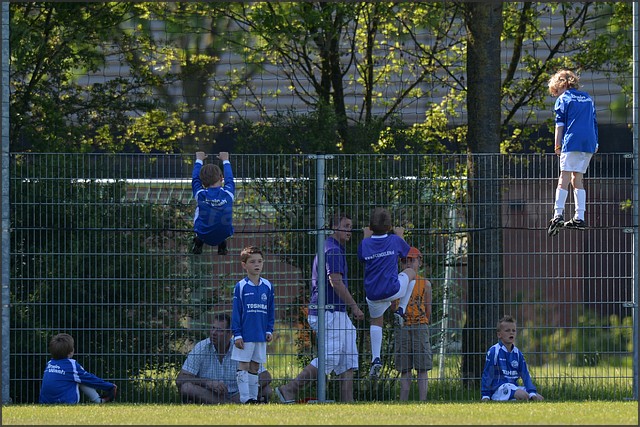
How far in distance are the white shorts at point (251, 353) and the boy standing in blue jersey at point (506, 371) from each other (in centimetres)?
238

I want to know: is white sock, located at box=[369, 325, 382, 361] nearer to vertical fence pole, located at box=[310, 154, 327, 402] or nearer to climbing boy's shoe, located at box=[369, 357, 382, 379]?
Answer: climbing boy's shoe, located at box=[369, 357, 382, 379]

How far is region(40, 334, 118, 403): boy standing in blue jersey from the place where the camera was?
12508 mm

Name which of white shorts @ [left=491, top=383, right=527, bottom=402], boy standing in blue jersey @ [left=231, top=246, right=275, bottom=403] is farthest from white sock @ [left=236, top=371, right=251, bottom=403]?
white shorts @ [left=491, top=383, right=527, bottom=402]

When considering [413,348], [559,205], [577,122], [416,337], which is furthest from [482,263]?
[577,122]

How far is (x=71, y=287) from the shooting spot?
12984 mm

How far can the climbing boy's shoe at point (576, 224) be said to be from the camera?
1234 cm

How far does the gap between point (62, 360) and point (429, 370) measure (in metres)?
4.02

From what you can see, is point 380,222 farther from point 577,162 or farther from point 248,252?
point 577,162

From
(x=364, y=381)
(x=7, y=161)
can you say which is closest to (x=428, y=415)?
(x=364, y=381)

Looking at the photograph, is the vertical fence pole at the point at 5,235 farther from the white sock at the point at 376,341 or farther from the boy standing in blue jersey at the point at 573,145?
the boy standing in blue jersey at the point at 573,145

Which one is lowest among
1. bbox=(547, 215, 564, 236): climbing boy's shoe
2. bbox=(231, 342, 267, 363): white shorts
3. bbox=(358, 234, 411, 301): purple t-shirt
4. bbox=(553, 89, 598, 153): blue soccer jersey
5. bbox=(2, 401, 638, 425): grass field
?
bbox=(2, 401, 638, 425): grass field

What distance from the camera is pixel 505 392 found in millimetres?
12508

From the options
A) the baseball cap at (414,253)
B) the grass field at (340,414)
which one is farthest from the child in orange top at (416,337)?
the grass field at (340,414)

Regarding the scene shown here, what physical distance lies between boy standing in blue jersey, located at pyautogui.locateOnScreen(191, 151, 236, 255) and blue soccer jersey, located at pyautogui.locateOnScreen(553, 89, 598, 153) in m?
3.55
